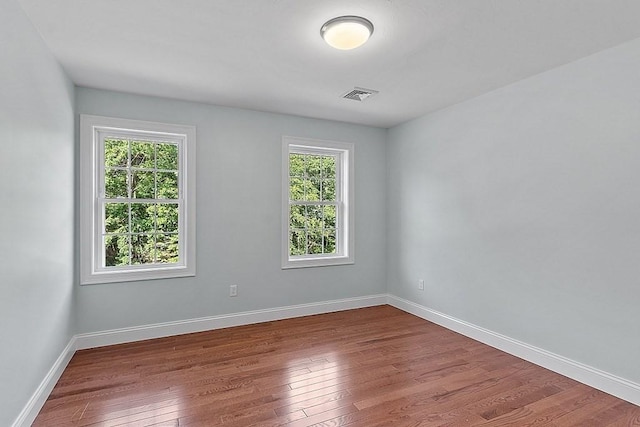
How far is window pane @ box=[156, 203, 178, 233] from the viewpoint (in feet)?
11.7

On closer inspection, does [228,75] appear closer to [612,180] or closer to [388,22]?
[388,22]

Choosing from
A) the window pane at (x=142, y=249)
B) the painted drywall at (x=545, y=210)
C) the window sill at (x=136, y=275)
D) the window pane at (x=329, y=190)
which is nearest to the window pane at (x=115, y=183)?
the window pane at (x=142, y=249)

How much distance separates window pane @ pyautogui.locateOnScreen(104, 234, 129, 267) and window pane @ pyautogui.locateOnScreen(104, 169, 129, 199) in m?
0.42

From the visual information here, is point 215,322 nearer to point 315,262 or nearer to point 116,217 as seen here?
point 315,262

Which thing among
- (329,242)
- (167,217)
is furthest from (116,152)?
(329,242)

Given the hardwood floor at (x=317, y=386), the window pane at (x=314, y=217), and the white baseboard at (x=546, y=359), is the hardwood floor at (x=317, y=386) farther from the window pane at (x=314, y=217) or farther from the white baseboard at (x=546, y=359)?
the window pane at (x=314, y=217)

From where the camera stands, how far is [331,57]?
2.64 m

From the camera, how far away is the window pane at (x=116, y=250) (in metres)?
3.38

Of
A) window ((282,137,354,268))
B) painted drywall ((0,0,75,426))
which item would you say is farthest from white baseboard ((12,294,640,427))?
window ((282,137,354,268))

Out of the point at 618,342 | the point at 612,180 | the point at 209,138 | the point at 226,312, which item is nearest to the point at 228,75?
the point at 209,138

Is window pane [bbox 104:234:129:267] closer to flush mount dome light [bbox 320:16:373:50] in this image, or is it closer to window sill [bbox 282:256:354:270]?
window sill [bbox 282:256:354:270]

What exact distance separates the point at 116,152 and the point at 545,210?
4.06 metres

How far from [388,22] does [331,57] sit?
61cm

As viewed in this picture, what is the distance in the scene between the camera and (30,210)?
2070 mm
